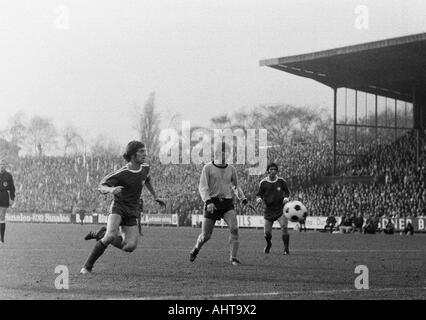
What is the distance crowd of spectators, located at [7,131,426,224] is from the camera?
40.8 m

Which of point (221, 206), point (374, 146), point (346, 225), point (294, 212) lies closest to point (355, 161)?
point (374, 146)

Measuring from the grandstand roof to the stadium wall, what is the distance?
819 centimetres

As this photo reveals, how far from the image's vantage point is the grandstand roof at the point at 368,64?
3944 cm

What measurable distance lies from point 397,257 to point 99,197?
148 ft

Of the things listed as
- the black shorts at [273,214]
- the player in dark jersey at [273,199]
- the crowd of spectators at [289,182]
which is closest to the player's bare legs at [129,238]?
the player in dark jersey at [273,199]

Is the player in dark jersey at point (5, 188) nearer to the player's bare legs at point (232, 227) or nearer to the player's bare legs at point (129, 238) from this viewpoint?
the player's bare legs at point (232, 227)

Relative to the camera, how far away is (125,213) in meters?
12.0

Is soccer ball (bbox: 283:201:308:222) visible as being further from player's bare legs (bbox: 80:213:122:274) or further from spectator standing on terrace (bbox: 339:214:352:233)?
spectator standing on terrace (bbox: 339:214:352:233)

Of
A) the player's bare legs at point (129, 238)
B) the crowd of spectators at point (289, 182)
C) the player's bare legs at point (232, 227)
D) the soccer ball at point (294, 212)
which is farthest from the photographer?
the crowd of spectators at point (289, 182)

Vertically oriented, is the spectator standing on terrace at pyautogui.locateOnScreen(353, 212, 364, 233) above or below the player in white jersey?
below

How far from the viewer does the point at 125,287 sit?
1003 cm

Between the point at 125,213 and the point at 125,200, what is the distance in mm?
197

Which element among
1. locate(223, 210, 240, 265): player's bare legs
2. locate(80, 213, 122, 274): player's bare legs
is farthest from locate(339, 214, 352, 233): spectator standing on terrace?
locate(80, 213, 122, 274): player's bare legs

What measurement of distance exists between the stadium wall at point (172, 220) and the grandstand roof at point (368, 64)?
26.9ft
